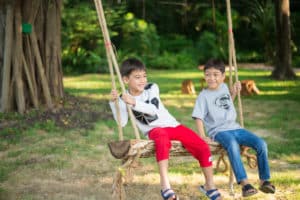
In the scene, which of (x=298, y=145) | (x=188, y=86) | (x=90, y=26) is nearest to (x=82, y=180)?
(x=298, y=145)

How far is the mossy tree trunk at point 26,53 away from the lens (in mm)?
7418

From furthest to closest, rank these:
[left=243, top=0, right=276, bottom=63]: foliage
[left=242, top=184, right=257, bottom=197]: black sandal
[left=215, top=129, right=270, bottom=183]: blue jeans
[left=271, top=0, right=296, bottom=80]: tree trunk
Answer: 1. [left=243, top=0, right=276, bottom=63]: foliage
2. [left=271, top=0, right=296, bottom=80]: tree trunk
3. [left=215, top=129, right=270, bottom=183]: blue jeans
4. [left=242, top=184, right=257, bottom=197]: black sandal

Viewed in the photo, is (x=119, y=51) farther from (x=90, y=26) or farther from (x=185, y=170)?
(x=185, y=170)

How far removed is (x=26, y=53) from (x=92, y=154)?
2651 millimetres

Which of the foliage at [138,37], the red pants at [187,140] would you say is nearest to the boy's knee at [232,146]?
the red pants at [187,140]

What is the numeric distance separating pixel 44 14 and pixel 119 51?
32.1 ft

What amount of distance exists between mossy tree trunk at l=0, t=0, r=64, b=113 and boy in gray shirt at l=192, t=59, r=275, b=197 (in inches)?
164

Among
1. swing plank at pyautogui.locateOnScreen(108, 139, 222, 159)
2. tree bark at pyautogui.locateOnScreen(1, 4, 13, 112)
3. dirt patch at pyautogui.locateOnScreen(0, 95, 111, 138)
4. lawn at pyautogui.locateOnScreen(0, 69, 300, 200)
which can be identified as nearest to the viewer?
swing plank at pyautogui.locateOnScreen(108, 139, 222, 159)

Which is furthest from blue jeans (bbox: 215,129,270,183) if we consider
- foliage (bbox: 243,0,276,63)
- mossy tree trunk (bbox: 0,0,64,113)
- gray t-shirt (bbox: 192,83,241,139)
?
foliage (bbox: 243,0,276,63)

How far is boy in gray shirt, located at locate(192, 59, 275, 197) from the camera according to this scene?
12.2 ft

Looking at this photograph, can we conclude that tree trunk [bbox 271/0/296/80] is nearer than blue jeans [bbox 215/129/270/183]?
No

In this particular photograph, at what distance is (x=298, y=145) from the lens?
6.04 metres

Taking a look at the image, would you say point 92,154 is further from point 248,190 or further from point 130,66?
point 248,190

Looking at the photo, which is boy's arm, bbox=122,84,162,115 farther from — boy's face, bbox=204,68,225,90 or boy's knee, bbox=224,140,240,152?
boy's knee, bbox=224,140,240,152
